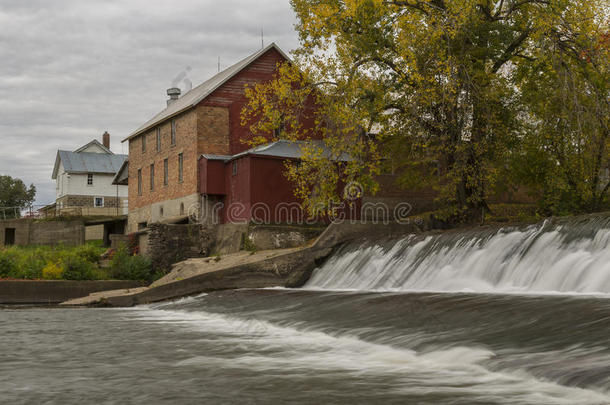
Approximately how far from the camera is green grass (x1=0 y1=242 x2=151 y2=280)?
27.9 metres

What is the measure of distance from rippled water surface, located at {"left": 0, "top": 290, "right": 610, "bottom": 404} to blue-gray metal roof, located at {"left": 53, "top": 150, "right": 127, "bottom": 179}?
5493 centimetres

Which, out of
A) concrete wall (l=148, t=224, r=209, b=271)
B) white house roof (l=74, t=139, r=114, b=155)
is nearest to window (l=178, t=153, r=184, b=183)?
concrete wall (l=148, t=224, r=209, b=271)

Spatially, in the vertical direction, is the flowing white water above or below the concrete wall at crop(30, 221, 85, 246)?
below

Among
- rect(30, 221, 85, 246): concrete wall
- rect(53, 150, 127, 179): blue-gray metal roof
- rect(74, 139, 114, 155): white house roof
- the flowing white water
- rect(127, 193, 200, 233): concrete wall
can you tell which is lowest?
the flowing white water

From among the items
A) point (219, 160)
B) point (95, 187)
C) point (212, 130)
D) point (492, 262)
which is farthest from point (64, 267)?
point (95, 187)

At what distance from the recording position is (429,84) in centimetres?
2284

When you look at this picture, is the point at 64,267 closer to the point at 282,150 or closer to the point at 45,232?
the point at 282,150

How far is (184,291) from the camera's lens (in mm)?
21406

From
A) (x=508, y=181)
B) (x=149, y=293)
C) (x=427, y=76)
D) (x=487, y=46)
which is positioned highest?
(x=487, y=46)

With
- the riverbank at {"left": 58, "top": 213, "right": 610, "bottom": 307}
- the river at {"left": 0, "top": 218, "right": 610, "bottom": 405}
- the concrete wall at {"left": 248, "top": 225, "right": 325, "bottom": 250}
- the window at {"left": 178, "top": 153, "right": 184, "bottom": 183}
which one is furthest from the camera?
the window at {"left": 178, "top": 153, "right": 184, "bottom": 183}

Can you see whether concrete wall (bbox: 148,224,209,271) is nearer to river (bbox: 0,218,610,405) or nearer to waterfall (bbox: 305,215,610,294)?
waterfall (bbox: 305,215,610,294)

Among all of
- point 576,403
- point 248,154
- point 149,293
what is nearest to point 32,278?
point 149,293

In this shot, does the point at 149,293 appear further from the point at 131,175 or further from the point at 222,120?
the point at 131,175

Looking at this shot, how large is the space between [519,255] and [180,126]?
1039 inches
